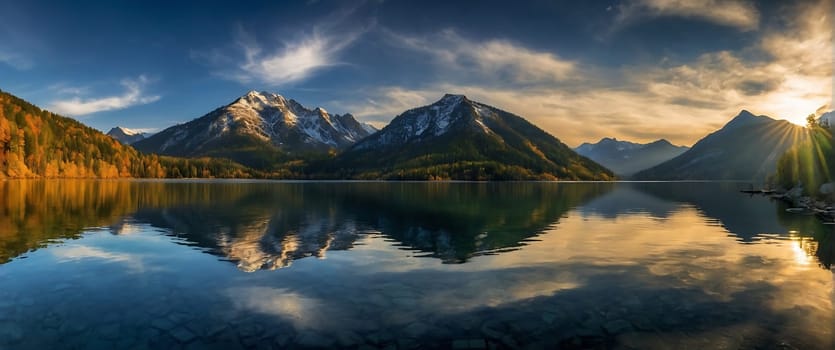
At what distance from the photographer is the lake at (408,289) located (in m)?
20.4

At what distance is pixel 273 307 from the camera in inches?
966

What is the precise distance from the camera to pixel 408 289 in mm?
28734

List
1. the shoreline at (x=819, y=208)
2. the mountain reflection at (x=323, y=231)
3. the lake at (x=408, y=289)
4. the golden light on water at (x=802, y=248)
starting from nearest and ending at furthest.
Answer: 1. the lake at (x=408, y=289)
2. the golden light on water at (x=802, y=248)
3. the mountain reflection at (x=323, y=231)
4. the shoreline at (x=819, y=208)

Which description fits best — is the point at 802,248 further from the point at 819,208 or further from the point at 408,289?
the point at 819,208

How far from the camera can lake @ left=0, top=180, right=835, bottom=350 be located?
20.4 metres

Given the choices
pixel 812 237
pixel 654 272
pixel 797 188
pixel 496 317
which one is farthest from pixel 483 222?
pixel 797 188

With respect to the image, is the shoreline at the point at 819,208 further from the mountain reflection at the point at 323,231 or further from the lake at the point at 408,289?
the mountain reflection at the point at 323,231

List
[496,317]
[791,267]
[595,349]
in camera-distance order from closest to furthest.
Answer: [595,349] < [496,317] < [791,267]

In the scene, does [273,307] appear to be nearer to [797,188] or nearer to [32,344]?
[32,344]

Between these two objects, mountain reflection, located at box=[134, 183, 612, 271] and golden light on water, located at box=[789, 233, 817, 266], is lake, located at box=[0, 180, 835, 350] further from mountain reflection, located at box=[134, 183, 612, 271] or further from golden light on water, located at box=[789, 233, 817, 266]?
mountain reflection, located at box=[134, 183, 612, 271]

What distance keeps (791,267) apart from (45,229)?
7885 cm

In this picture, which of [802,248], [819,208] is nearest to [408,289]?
[802,248]

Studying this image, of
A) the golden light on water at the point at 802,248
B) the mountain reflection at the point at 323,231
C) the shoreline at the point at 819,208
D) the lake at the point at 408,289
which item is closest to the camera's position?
the lake at the point at 408,289

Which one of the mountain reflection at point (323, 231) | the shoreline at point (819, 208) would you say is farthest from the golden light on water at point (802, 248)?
the mountain reflection at point (323, 231)
